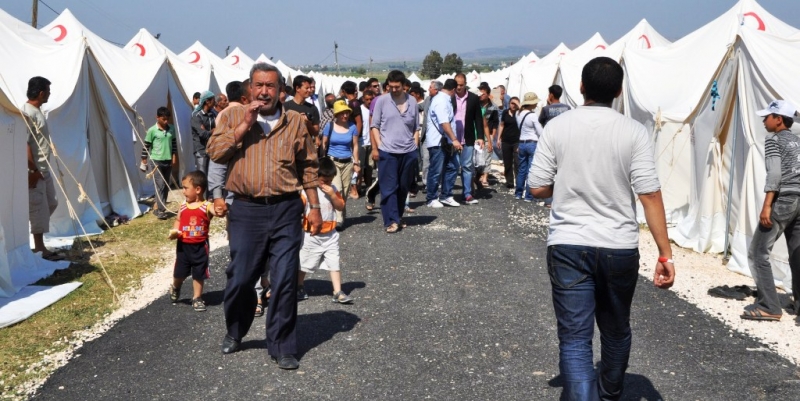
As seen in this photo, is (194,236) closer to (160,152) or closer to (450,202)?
(160,152)

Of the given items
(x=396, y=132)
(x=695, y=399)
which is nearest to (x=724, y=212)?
(x=396, y=132)

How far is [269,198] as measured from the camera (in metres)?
4.66

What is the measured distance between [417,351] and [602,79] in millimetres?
2433

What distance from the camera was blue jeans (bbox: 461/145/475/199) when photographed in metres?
11.9

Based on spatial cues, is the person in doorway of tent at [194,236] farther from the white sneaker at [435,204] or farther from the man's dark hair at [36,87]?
the white sneaker at [435,204]

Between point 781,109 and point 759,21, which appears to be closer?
point 781,109

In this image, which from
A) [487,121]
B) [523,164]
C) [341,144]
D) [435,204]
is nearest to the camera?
[341,144]

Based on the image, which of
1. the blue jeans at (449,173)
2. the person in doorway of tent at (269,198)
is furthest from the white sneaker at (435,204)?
the person in doorway of tent at (269,198)

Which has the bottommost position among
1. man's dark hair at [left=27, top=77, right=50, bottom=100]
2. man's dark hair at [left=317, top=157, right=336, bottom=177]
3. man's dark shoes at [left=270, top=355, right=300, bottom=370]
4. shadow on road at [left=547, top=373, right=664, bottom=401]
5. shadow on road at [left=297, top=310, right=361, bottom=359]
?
shadow on road at [left=547, top=373, right=664, bottom=401]

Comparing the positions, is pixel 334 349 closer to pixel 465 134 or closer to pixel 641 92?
pixel 465 134

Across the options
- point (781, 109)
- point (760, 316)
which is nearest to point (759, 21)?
point (781, 109)

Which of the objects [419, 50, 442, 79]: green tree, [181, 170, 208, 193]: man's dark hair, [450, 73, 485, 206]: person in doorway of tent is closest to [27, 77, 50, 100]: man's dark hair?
[181, 170, 208, 193]: man's dark hair

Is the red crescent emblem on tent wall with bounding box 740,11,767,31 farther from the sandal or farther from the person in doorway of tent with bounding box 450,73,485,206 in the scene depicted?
the sandal

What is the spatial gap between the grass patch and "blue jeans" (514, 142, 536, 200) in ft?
19.3
